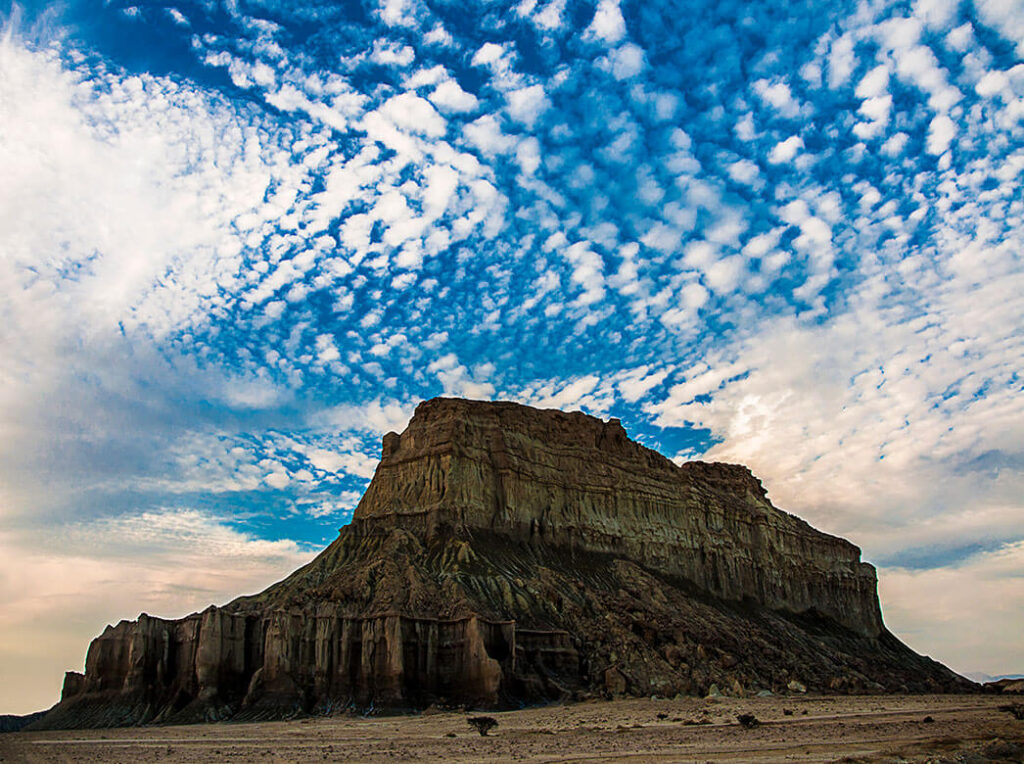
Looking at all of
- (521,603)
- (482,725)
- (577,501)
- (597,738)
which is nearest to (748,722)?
(597,738)

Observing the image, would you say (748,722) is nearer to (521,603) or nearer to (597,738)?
(597,738)

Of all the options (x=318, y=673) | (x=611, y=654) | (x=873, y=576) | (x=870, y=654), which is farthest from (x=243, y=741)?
(x=873, y=576)

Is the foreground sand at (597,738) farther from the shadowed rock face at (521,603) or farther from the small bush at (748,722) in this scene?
the shadowed rock face at (521,603)

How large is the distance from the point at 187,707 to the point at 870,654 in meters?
87.0

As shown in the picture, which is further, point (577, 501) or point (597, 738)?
point (577, 501)

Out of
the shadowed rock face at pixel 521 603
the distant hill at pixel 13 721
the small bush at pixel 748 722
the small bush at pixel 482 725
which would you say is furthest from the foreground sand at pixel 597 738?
the distant hill at pixel 13 721

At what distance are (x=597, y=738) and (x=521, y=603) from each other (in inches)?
1272

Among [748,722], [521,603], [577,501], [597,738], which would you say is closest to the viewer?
[597,738]

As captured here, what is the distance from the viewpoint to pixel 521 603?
6538cm

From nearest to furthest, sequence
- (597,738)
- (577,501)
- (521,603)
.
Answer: (597,738) < (521,603) < (577,501)

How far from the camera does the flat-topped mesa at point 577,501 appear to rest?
80.5 metres

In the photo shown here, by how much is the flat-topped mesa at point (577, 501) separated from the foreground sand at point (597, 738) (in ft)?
101

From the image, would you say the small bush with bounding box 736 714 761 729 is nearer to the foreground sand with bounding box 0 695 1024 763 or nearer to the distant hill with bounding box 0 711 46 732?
the foreground sand with bounding box 0 695 1024 763

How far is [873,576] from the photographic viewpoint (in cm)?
12488
